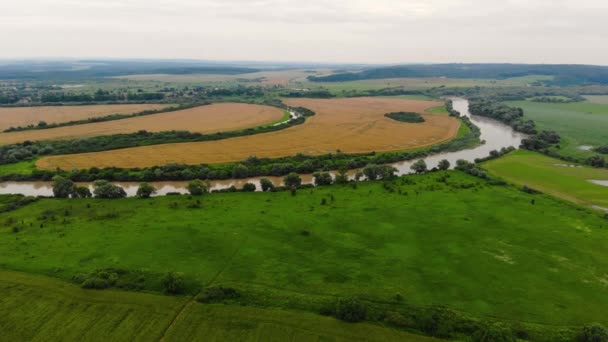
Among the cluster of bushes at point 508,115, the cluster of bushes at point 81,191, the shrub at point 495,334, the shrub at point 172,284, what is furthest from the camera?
the cluster of bushes at point 508,115

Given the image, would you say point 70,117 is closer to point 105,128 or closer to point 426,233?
point 105,128

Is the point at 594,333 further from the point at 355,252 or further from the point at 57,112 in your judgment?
the point at 57,112

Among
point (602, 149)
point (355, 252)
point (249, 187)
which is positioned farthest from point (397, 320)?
point (602, 149)

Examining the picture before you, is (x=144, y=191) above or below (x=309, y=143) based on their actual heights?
below

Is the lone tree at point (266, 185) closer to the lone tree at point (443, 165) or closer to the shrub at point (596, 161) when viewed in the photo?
the lone tree at point (443, 165)

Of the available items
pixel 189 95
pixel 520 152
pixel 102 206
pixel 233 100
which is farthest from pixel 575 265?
pixel 189 95

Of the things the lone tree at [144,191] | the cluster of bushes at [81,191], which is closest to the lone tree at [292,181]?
the lone tree at [144,191]
